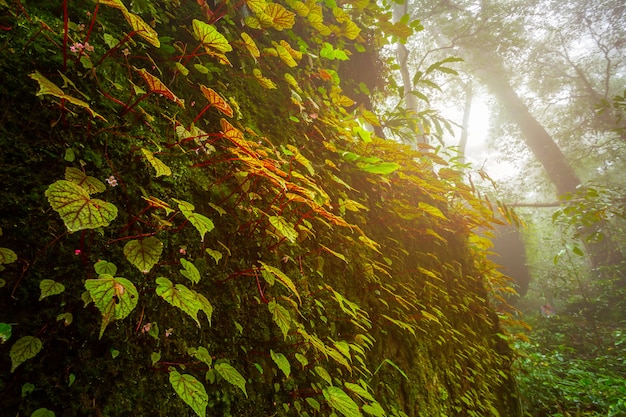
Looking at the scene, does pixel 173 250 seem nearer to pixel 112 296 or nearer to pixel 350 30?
pixel 112 296

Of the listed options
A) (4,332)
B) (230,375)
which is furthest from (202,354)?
(4,332)

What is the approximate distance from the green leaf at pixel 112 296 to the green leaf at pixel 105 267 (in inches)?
4.5

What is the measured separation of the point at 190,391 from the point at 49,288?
454mm

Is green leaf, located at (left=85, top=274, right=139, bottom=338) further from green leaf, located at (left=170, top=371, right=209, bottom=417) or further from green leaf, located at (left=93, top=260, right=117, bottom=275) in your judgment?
green leaf, located at (left=170, top=371, right=209, bottom=417)

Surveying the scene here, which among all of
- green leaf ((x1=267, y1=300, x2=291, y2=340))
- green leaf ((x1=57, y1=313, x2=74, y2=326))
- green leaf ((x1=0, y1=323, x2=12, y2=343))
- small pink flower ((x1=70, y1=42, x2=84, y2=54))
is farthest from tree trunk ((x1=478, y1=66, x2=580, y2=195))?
green leaf ((x1=0, y1=323, x2=12, y2=343))

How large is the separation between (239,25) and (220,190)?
167 centimetres

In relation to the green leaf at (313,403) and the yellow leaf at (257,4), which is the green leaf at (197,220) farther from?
the yellow leaf at (257,4)

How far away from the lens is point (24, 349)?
27.1 inches

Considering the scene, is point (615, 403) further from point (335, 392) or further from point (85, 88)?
point (85, 88)

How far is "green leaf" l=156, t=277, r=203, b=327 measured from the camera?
2.76 feet

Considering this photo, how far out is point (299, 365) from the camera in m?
1.33

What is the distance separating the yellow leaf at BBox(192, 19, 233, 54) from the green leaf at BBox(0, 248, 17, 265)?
3.30 ft

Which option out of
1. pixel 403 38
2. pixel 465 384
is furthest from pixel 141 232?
pixel 403 38

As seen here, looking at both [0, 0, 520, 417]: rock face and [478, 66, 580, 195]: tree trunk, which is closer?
[0, 0, 520, 417]: rock face
